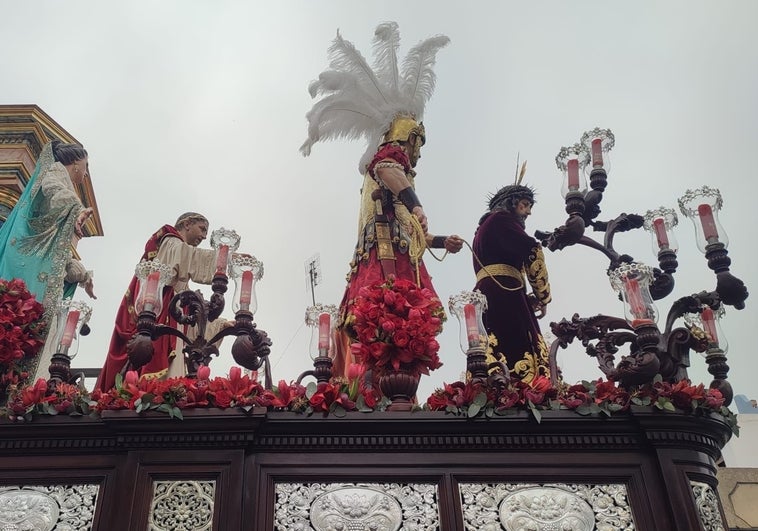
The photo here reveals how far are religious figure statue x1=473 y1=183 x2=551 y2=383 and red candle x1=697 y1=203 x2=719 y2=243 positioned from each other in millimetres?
1817

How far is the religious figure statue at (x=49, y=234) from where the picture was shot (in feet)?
22.6

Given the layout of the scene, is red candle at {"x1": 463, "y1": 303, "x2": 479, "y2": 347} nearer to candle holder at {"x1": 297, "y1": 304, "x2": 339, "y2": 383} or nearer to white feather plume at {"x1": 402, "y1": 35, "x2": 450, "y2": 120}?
candle holder at {"x1": 297, "y1": 304, "x2": 339, "y2": 383}

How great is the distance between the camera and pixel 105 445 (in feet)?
15.3

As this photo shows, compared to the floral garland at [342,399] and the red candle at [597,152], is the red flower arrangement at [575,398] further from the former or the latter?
the red candle at [597,152]

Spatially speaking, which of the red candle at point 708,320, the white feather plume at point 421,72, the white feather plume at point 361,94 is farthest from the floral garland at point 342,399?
the white feather plume at point 421,72

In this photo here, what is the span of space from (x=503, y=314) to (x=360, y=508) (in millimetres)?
3238

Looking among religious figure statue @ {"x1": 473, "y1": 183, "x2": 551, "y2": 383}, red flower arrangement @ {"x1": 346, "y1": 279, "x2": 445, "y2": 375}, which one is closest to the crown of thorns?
religious figure statue @ {"x1": 473, "y1": 183, "x2": 551, "y2": 383}

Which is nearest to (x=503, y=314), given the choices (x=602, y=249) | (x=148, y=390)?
(x=602, y=249)

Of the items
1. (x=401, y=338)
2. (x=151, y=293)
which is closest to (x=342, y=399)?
(x=401, y=338)

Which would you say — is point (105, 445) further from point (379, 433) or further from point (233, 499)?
point (379, 433)

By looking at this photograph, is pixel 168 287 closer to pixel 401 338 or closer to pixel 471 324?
pixel 401 338

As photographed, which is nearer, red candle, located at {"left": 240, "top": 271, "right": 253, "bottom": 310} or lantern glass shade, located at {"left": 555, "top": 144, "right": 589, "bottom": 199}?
red candle, located at {"left": 240, "top": 271, "right": 253, "bottom": 310}

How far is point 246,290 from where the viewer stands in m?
5.55

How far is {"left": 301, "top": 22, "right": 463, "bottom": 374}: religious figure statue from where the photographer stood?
7.60 meters
